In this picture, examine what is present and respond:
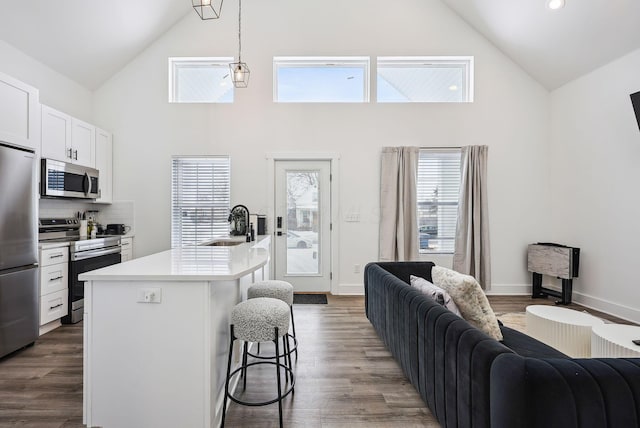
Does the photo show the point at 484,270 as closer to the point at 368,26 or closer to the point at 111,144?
the point at 368,26

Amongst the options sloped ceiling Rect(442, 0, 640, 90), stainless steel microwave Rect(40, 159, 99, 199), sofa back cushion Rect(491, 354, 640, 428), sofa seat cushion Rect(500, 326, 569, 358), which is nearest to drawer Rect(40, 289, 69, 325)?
stainless steel microwave Rect(40, 159, 99, 199)

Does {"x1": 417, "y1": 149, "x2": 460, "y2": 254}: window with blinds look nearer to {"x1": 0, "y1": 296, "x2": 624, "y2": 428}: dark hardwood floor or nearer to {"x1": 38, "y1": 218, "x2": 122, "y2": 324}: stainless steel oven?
{"x1": 0, "y1": 296, "x2": 624, "y2": 428}: dark hardwood floor

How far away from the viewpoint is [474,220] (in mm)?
4484

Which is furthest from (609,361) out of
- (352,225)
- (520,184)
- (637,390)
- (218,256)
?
(520,184)

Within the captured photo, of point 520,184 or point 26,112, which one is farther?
point 520,184

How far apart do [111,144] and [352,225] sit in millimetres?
3843

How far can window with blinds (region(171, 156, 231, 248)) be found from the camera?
4.66m

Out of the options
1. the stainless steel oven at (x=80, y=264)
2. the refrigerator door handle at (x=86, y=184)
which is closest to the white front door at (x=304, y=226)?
the stainless steel oven at (x=80, y=264)

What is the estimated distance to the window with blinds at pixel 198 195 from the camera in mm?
4656

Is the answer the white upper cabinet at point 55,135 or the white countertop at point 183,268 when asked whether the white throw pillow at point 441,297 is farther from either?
the white upper cabinet at point 55,135

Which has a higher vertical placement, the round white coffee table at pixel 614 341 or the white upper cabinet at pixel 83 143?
the white upper cabinet at pixel 83 143

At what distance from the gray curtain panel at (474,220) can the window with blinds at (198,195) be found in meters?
3.57

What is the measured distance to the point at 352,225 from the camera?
465 centimetres

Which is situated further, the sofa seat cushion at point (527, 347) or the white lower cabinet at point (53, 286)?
the white lower cabinet at point (53, 286)
